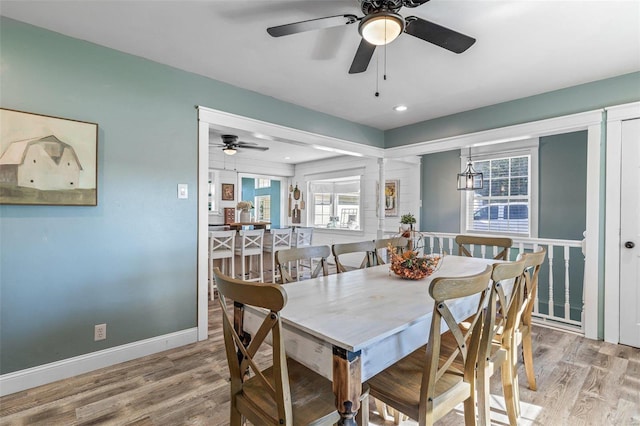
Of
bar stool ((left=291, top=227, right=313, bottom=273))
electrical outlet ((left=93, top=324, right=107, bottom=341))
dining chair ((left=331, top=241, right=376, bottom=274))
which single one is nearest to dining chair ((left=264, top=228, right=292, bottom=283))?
bar stool ((left=291, top=227, right=313, bottom=273))

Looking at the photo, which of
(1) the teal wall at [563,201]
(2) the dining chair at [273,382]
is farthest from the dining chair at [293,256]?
(1) the teal wall at [563,201]

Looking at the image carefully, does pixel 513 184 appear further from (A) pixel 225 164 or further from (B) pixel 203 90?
(A) pixel 225 164

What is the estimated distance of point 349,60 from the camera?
2.68 meters

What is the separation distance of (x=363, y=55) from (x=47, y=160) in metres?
2.35

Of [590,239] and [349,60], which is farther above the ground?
[349,60]

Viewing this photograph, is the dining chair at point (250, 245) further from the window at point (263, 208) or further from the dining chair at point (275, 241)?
the window at point (263, 208)

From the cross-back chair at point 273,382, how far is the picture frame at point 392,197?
5018 millimetres

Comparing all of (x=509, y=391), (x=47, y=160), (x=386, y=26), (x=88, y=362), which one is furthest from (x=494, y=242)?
(x=47, y=160)

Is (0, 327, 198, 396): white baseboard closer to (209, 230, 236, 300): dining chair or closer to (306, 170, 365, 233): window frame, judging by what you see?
(209, 230, 236, 300): dining chair

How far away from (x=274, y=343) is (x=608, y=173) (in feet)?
11.9

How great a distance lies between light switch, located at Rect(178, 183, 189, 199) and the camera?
2.88 meters

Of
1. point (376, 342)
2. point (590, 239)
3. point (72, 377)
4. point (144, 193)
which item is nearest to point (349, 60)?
point (144, 193)

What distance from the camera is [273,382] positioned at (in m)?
1.27

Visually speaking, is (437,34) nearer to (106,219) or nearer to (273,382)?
(273,382)
